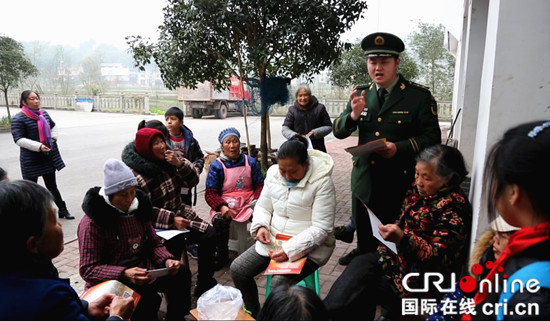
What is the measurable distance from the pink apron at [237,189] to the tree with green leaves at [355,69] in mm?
10150

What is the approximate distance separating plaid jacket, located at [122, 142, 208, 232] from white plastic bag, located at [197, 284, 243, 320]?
1.32 meters

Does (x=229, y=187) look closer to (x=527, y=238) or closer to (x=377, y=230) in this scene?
(x=377, y=230)

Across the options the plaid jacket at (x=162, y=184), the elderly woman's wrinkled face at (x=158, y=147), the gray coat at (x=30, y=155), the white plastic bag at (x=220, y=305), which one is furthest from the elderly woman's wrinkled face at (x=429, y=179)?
the gray coat at (x=30, y=155)

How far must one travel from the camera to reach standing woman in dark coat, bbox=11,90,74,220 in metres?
4.78

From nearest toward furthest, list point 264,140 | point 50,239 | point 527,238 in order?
1. point 527,238
2. point 50,239
3. point 264,140

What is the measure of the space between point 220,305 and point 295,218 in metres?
1.03

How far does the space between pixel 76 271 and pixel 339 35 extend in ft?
15.3

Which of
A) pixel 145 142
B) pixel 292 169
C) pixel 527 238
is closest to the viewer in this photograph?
pixel 527 238

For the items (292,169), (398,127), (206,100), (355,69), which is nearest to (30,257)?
(292,169)

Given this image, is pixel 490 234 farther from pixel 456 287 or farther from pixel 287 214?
pixel 287 214

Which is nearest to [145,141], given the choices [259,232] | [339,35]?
[259,232]

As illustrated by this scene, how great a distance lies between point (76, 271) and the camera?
11.8 ft

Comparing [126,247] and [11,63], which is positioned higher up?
[11,63]

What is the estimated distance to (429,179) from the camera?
214cm
